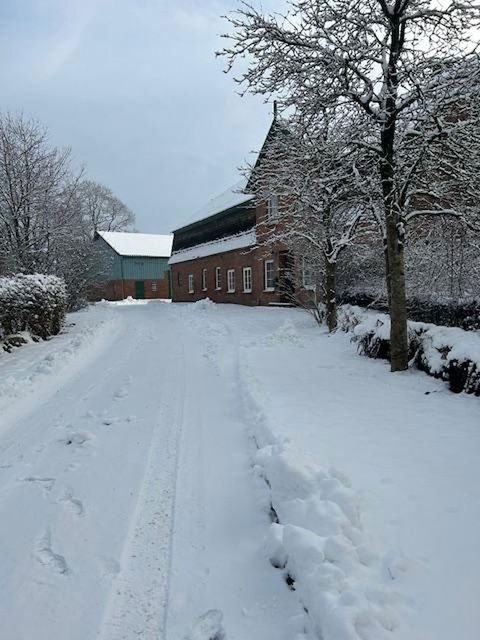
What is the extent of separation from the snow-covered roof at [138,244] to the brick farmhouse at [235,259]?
13.1m

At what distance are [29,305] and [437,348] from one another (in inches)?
404

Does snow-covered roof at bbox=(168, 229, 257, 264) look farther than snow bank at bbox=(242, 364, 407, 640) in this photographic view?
Yes

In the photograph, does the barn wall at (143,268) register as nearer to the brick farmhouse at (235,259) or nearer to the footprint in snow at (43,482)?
the brick farmhouse at (235,259)

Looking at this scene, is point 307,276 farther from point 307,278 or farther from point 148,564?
point 148,564

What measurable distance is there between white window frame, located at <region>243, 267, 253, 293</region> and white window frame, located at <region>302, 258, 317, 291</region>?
31.0 feet

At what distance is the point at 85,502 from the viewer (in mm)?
3834

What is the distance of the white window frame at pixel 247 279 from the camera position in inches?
1067

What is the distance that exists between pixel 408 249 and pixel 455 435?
793 centimetres

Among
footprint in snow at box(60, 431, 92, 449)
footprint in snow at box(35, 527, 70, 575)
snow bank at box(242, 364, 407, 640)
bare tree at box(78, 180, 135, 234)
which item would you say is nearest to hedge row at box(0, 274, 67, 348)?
footprint in snow at box(60, 431, 92, 449)

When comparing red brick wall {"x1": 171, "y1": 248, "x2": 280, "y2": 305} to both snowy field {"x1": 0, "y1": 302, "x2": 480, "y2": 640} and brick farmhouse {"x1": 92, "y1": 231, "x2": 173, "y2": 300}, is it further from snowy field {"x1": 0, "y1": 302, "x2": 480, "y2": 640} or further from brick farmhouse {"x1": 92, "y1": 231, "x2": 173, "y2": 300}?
snowy field {"x1": 0, "y1": 302, "x2": 480, "y2": 640}

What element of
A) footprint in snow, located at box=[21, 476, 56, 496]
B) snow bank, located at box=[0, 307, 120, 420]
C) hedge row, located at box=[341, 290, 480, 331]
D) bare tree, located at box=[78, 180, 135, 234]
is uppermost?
bare tree, located at box=[78, 180, 135, 234]

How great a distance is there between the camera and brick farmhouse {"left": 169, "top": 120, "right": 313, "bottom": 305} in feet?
71.4

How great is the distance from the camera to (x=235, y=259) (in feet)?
93.8

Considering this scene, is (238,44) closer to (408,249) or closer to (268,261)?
(408,249)
